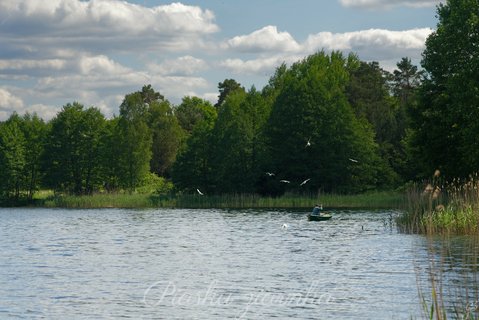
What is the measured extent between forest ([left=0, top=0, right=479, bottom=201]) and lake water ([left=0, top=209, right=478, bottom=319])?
10695mm

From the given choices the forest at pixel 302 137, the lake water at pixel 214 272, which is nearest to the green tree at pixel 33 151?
the forest at pixel 302 137

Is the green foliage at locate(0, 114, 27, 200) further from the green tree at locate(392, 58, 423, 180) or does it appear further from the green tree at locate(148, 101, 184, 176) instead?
the green tree at locate(392, 58, 423, 180)

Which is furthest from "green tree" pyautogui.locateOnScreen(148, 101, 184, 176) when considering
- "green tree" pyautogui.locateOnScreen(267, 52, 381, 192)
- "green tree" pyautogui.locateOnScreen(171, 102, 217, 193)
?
"green tree" pyautogui.locateOnScreen(267, 52, 381, 192)

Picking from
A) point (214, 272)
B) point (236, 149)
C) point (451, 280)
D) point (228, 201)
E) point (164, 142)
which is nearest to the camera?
point (451, 280)

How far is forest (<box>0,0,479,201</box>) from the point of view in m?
60.3

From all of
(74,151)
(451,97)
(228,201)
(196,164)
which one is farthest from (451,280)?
(74,151)

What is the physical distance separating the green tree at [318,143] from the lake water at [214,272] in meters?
35.3

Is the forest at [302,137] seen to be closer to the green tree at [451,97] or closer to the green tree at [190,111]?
the green tree at [451,97]

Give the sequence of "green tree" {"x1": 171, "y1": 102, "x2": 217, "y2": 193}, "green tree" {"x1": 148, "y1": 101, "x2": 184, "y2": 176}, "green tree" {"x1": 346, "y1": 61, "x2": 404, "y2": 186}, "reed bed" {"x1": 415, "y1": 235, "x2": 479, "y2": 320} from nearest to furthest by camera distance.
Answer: "reed bed" {"x1": 415, "y1": 235, "x2": 479, "y2": 320} < "green tree" {"x1": 346, "y1": 61, "x2": 404, "y2": 186} < "green tree" {"x1": 171, "y1": 102, "x2": 217, "y2": 193} < "green tree" {"x1": 148, "y1": 101, "x2": 184, "y2": 176}

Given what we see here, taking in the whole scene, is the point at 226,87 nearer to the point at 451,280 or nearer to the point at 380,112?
the point at 380,112

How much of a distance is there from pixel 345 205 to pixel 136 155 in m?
43.5

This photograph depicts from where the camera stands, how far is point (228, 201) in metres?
91.6

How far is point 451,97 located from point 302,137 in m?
38.6

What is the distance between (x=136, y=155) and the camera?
11862 centimetres
